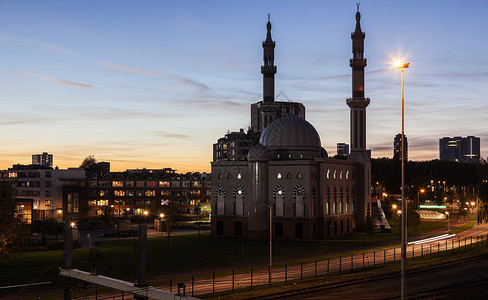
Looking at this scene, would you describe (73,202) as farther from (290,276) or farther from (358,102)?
(290,276)

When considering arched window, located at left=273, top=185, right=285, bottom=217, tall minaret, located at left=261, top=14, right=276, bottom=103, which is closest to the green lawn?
arched window, located at left=273, top=185, right=285, bottom=217

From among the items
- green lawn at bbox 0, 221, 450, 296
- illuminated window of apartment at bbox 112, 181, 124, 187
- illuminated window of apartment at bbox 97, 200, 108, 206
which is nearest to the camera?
green lawn at bbox 0, 221, 450, 296

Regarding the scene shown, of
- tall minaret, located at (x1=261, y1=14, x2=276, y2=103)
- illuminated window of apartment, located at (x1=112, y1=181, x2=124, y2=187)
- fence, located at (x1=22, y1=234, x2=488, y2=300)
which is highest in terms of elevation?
tall minaret, located at (x1=261, y1=14, x2=276, y2=103)

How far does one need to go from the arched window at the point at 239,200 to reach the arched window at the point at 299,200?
34.0 feet

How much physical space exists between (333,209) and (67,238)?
7463 cm

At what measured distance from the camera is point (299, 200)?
101 meters

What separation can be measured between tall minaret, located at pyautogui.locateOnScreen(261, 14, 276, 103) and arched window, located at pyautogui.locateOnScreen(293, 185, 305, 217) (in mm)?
31653

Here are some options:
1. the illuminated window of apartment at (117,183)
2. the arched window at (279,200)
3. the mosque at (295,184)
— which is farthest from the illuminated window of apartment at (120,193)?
the arched window at (279,200)

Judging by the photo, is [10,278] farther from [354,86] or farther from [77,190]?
[77,190]

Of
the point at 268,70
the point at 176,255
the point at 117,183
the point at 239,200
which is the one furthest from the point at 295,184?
the point at 117,183

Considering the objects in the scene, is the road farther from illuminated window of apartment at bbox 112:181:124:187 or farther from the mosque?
illuminated window of apartment at bbox 112:181:124:187

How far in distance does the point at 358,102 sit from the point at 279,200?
3034 cm

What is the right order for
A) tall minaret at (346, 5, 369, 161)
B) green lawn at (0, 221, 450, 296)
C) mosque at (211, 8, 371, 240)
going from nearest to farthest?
green lawn at (0, 221, 450, 296) → mosque at (211, 8, 371, 240) → tall minaret at (346, 5, 369, 161)

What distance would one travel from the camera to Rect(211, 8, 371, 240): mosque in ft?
331
